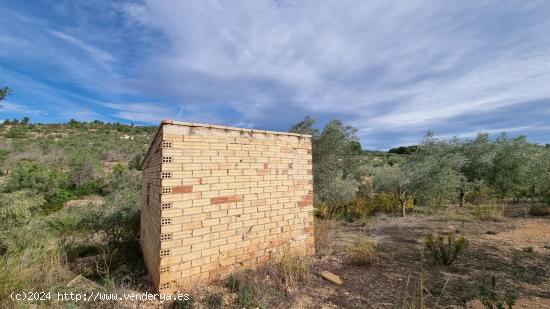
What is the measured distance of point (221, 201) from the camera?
177 inches

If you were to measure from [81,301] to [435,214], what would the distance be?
41.9 feet

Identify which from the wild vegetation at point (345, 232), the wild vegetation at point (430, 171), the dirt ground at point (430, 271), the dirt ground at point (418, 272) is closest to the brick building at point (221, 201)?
the wild vegetation at point (345, 232)

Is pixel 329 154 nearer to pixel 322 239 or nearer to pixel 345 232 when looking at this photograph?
pixel 345 232

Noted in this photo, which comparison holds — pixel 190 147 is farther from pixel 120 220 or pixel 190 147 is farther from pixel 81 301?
pixel 120 220

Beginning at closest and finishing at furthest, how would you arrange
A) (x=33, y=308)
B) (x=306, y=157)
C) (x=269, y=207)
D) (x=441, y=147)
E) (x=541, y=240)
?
(x=33, y=308) → (x=269, y=207) → (x=306, y=157) → (x=541, y=240) → (x=441, y=147)

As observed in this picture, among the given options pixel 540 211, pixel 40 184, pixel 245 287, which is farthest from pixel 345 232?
pixel 40 184

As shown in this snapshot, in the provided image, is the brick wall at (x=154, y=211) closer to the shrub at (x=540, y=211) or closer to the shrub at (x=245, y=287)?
the shrub at (x=245, y=287)

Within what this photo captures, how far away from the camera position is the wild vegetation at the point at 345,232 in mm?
4008

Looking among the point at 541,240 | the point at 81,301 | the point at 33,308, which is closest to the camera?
the point at 33,308

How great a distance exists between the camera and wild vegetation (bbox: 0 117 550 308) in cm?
401

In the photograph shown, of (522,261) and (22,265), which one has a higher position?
(22,265)

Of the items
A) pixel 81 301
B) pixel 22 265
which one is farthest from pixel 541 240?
pixel 22 265

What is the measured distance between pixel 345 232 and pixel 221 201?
5.72 metres

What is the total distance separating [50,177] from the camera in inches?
589
